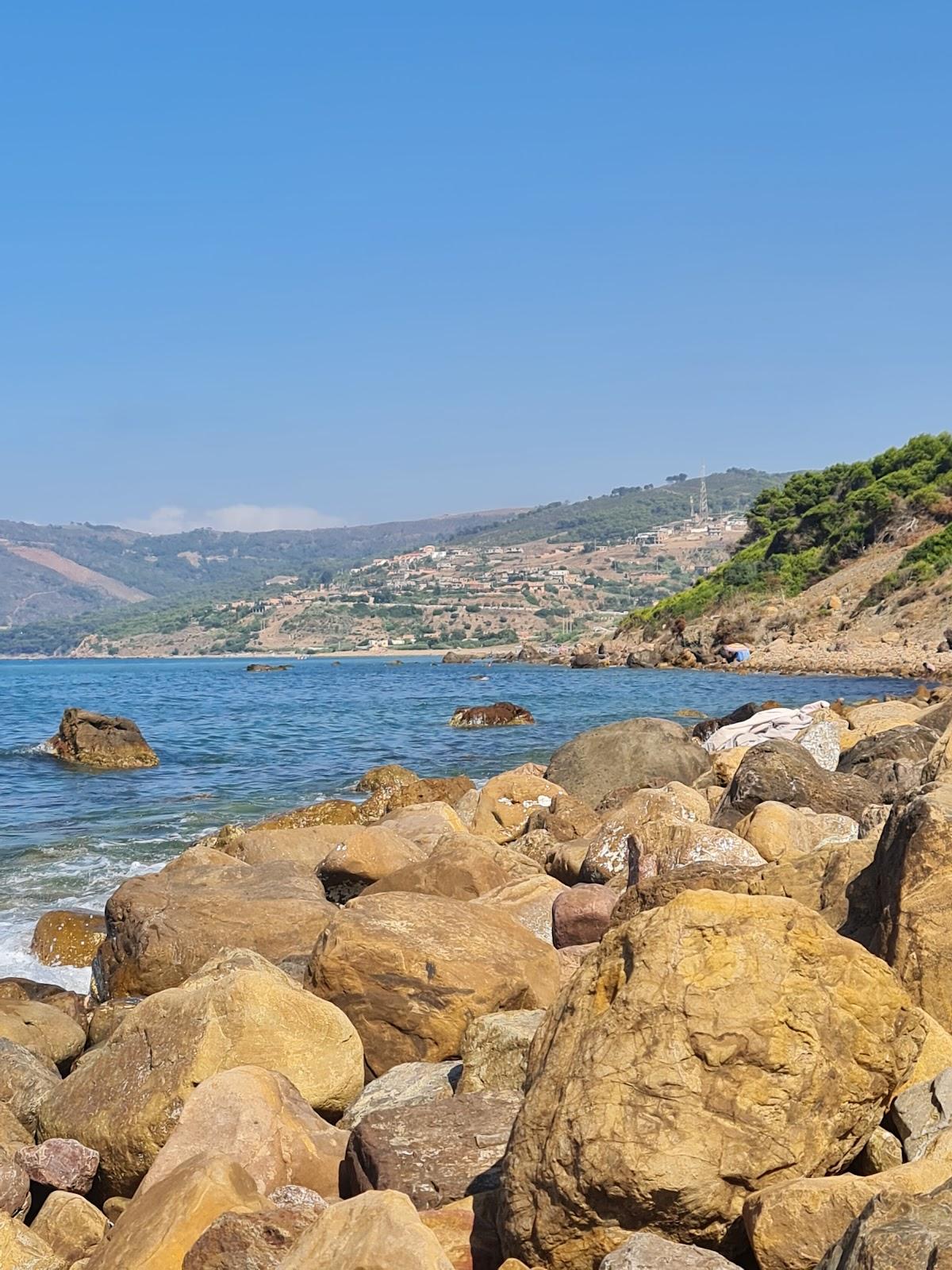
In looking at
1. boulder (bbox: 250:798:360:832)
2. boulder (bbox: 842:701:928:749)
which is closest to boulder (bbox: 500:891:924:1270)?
boulder (bbox: 250:798:360:832)

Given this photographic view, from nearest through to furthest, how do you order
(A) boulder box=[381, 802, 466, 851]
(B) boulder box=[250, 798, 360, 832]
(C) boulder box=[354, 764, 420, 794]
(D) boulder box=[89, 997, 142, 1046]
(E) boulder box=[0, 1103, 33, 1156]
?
(E) boulder box=[0, 1103, 33, 1156]
(D) boulder box=[89, 997, 142, 1046]
(A) boulder box=[381, 802, 466, 851]
(B) boulder box=[250, 798, 360, 832]
(C) boulder box=[354, 764, 420, 794]

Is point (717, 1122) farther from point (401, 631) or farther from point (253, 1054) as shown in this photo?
point (401, 631)

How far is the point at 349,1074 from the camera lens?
6.50 metres

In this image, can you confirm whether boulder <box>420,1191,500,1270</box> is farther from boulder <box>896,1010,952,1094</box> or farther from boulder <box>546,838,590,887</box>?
boulder <box>546,838,590,887</box>

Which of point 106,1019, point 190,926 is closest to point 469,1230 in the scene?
point 106,1019

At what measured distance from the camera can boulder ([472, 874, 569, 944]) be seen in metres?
9.18

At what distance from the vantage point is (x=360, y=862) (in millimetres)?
11273

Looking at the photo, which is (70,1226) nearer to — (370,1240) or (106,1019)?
(370,1240)

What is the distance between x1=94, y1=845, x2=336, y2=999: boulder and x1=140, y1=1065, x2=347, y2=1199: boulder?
3.36m

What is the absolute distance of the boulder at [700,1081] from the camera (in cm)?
409

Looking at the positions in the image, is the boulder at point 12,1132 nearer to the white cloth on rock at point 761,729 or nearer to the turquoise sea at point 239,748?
the turquoise sea at point 239,748

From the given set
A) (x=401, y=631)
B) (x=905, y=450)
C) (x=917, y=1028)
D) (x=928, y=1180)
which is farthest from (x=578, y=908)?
(x=401, y=631)

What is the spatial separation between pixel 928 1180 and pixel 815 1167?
0.39m

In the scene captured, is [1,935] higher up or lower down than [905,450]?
lower down
